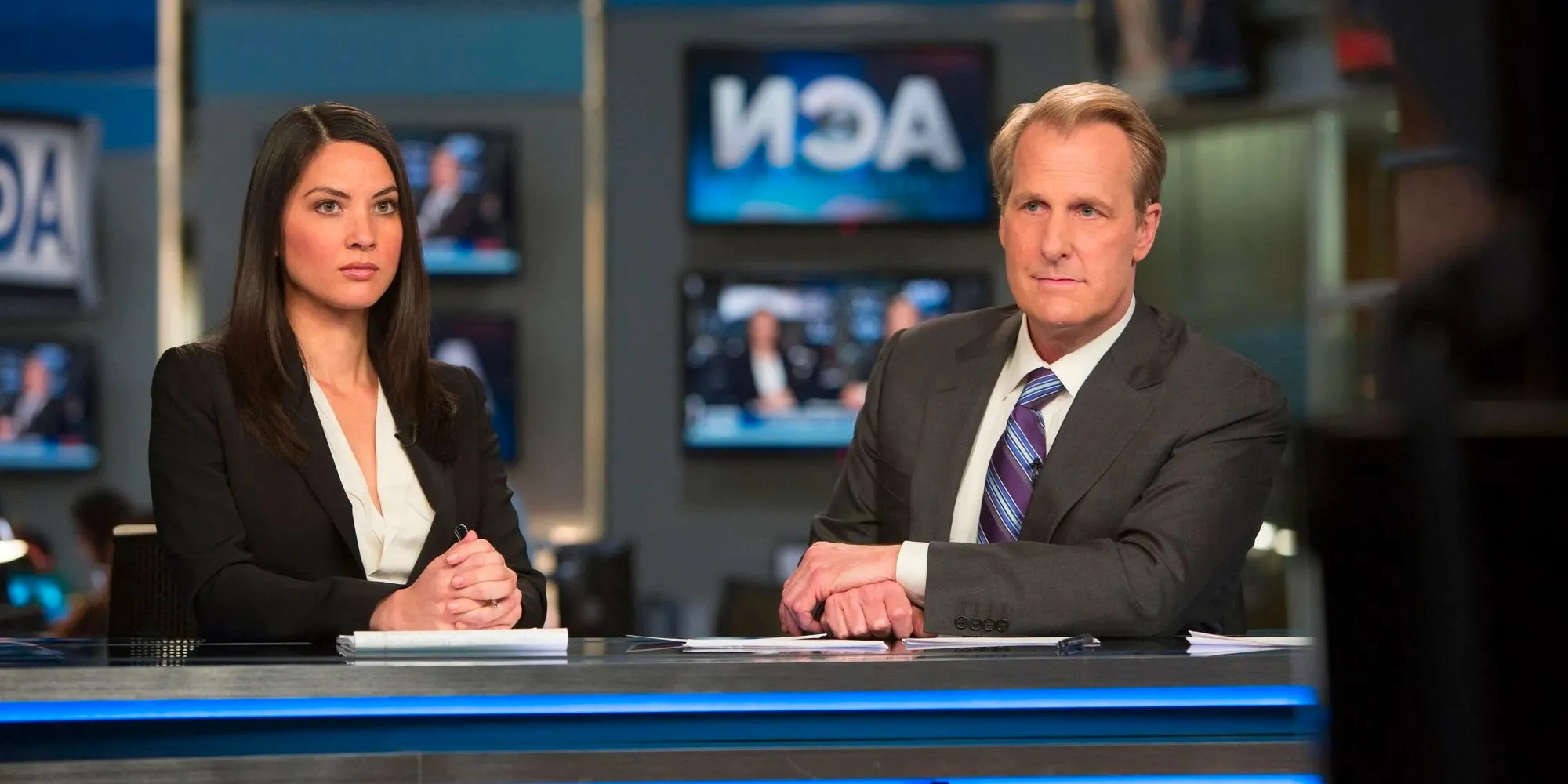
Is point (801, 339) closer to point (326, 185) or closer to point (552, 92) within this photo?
point (552, 92)

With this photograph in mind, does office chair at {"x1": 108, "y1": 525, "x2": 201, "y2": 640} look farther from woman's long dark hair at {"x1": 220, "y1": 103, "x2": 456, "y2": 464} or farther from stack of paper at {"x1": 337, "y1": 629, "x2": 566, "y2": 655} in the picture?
stack of paper at {"x1": 337, "y1": 629, "x2": 566, "y2": 655}

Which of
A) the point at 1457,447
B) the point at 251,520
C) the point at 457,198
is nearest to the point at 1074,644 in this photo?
the point at 251,520

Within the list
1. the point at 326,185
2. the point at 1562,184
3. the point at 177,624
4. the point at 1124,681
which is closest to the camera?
the point at 1562,184

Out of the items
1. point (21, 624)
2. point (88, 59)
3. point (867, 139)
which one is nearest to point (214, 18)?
point (88, 59)

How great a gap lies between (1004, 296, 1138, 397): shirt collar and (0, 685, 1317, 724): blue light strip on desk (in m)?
0.70

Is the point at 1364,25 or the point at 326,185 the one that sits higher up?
the point at 326,185

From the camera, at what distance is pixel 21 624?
3.81 metres

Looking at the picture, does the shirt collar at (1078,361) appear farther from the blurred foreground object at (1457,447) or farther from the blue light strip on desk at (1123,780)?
the blurred foreground object at (1457,447)

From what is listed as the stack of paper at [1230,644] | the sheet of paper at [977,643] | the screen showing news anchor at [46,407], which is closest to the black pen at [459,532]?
the sheet of paper at [977,643]

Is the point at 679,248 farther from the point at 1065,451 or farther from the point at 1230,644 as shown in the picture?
the point at 1230,644

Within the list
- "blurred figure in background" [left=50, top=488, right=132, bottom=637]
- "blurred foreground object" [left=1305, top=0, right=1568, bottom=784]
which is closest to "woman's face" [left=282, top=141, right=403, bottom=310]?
"blurred foreground object" [left=1305, top=0, right=1568, bottom=784]

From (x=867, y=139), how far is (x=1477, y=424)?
598 cm

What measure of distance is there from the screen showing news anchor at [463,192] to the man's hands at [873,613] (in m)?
4.55

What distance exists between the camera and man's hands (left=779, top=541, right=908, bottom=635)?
2.07 meters
